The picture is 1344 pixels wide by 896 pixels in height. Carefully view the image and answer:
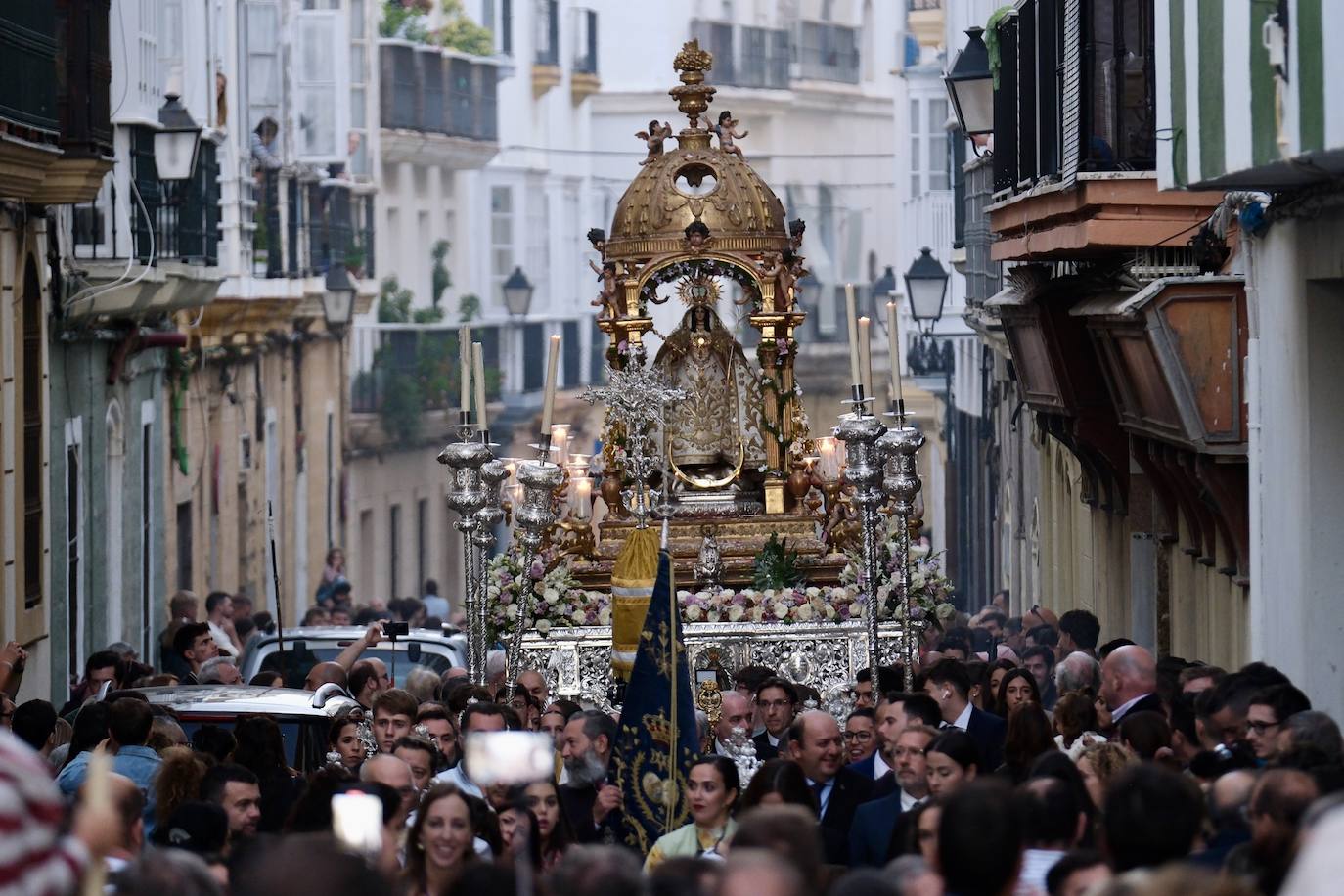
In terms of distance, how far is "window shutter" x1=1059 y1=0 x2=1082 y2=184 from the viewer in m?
14.9

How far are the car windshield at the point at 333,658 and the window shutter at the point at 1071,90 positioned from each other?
5173 millimetres

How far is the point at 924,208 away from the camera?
121 ft

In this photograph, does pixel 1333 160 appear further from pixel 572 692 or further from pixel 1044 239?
pixel 572 692

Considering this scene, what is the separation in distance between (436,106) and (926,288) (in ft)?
67.9

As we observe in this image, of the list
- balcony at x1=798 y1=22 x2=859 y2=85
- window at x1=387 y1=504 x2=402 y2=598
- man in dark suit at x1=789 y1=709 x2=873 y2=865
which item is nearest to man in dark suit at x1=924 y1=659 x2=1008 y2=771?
man in dark suit at x1=789 y1=709 x2=873 y2=865

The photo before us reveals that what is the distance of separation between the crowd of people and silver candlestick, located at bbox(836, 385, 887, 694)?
360 millimetres

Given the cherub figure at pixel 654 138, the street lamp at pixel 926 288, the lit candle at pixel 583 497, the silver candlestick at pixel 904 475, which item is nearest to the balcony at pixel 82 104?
the cherub figure at pixel 654 138

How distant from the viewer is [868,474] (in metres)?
13.6

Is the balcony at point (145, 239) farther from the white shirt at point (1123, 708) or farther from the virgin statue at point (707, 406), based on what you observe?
the white shirt at point (1123, 708)

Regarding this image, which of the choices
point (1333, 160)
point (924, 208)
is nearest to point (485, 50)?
point (924, 208)

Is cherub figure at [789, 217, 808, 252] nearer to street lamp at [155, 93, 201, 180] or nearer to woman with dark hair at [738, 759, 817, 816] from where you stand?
street lamp at [155, 93, 201, 180]

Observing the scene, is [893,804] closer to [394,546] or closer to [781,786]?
[781,786]

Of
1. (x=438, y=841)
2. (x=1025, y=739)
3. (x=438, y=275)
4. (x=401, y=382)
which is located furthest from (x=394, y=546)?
(x=438, y=841)

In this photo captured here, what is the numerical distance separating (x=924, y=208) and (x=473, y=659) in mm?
22148
